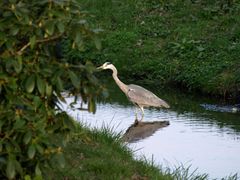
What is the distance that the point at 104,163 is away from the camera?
7461 mm

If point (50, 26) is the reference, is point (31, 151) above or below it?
below

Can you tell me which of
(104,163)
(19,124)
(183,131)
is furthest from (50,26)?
(183,131)

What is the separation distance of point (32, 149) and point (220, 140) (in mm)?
6981

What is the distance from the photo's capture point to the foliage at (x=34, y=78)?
4.63 meters

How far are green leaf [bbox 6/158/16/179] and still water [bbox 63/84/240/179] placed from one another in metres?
3.63

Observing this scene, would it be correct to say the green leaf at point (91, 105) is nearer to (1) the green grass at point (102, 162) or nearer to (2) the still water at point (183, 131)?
(1) the green grass at point (102, 162)

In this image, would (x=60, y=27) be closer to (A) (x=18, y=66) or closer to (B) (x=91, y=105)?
(A) (x=18, y=66)

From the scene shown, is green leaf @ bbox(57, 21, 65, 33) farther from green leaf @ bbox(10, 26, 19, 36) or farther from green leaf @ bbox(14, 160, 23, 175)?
green leaf @ bbox(14, 160, 23, 175)

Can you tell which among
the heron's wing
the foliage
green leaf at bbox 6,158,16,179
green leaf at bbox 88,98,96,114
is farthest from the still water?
green leaf at bbox 6,158,16,179

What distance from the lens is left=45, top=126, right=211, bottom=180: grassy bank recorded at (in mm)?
7126

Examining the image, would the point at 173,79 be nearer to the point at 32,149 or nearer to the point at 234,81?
the point at 234,81

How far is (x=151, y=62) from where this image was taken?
17031 millimetres

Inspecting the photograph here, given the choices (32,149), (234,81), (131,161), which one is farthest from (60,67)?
(234,81)

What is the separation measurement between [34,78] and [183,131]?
730 centimetres
